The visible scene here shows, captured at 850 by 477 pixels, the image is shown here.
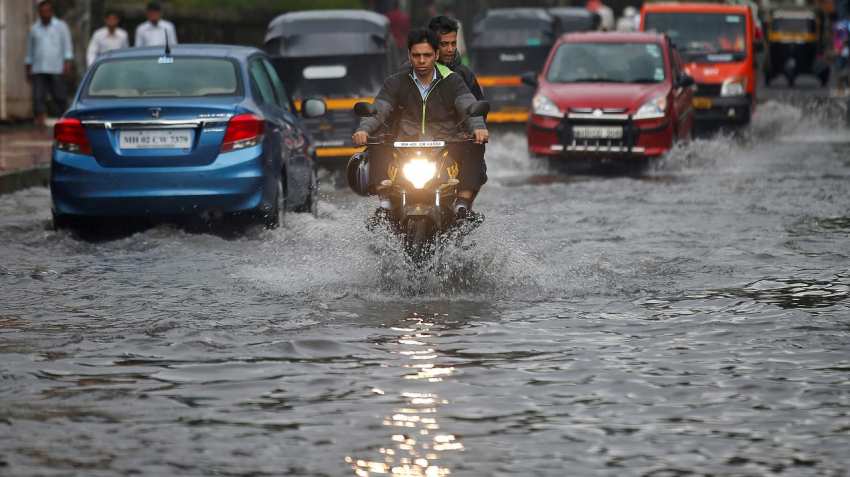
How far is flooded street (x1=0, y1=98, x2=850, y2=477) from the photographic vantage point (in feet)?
22.4

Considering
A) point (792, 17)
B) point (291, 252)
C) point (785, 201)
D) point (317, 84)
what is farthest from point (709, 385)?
point (792, 17)

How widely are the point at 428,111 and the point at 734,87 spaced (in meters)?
18.0

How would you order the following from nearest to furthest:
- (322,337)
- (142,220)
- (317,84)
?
(322,337) → (142,220) → (317,84)

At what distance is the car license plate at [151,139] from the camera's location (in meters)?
13.9

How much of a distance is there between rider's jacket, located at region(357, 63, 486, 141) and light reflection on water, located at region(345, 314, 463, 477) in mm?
2563

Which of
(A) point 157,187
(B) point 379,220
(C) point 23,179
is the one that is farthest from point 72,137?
(C) point 23,179

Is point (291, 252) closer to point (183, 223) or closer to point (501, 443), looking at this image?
point (183, 223)

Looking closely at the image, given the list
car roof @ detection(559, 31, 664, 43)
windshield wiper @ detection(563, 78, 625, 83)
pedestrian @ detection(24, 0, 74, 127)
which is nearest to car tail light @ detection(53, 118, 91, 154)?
windshield wiper @ detection(563, 78, 625, 83)

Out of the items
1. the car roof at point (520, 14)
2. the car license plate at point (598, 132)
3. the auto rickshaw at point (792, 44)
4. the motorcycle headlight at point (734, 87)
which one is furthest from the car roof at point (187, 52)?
the auto rickshaw at point (792, 44)

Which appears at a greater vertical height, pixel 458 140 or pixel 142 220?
pixel 458 140

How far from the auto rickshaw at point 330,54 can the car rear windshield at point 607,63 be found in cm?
220

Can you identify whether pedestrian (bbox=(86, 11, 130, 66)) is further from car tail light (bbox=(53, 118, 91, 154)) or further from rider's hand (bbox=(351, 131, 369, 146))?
rider's hand (bbox=(351, 131, 369, 146))

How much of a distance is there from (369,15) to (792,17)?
36831 millimetres

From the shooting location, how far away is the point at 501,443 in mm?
6941
